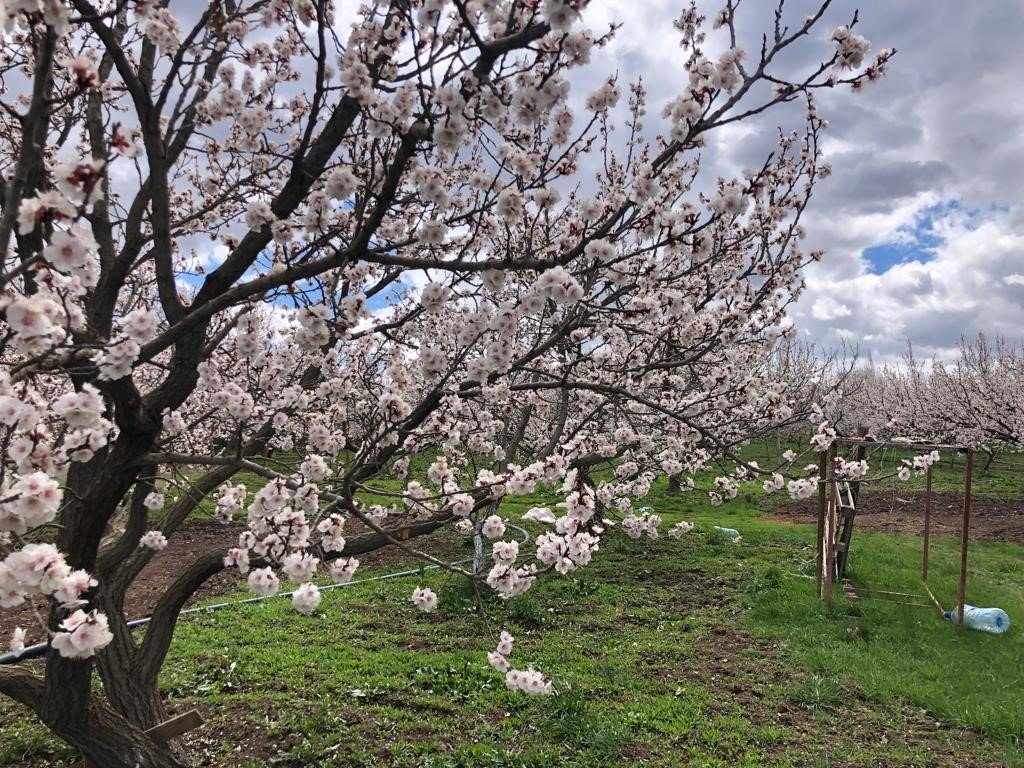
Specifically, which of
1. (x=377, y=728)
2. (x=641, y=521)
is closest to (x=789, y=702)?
(x=641, y=521)

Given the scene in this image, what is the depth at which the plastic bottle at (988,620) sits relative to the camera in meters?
7.10

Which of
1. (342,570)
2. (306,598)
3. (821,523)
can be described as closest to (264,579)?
(306,598)

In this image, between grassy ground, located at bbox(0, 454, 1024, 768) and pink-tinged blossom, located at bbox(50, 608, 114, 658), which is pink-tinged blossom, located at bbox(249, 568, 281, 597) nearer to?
pink-tinged blossom, located at bbox(50, 608, 114, 658)

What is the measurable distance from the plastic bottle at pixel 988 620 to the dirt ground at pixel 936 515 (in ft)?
23.0

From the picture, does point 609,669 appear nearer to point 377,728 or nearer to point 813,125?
point 377,728

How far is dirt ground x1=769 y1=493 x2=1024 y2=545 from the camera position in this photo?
13.9 meters

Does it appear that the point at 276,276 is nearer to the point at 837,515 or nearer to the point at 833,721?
the point at 833,721

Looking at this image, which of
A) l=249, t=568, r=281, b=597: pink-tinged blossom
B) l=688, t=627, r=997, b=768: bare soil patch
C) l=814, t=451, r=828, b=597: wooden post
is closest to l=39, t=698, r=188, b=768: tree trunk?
l=249, t=568, r=281, b=597: pink-tinged blossom

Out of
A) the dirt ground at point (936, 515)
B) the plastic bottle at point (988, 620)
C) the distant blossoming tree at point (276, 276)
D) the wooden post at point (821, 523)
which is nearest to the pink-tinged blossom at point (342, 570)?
the distant blossoming tree at point (276, 276)

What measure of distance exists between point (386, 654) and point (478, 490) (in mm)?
3341

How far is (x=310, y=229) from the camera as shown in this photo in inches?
113

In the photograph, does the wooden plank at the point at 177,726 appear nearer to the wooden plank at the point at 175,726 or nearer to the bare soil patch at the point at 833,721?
the wooden plank at the point at 175,726

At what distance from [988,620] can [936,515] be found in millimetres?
10360

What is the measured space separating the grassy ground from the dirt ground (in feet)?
17.4
